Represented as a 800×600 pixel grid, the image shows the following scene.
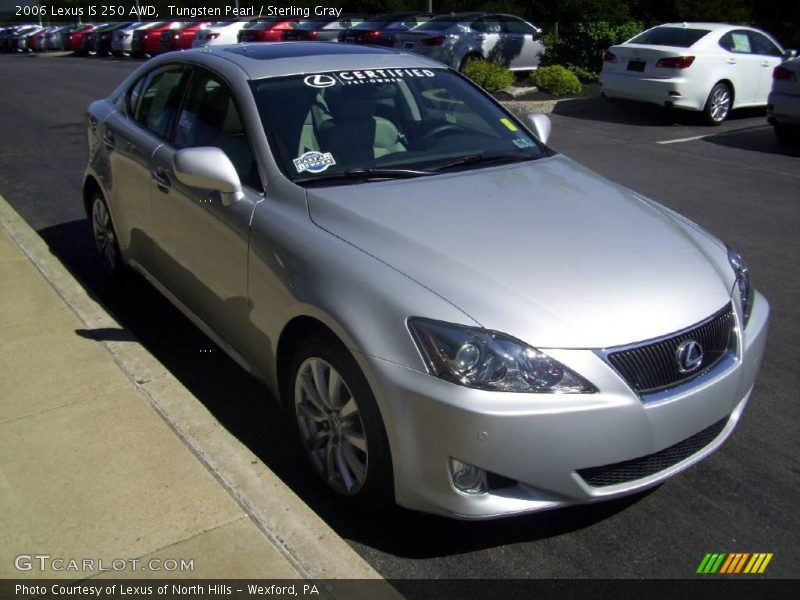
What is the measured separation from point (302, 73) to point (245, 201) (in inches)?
34.6

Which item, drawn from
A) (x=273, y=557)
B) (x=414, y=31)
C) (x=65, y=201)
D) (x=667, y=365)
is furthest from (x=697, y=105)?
(x=273, y=557)

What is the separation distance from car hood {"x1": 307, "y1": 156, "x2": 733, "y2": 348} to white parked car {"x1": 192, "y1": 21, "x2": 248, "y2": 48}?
2577 cm

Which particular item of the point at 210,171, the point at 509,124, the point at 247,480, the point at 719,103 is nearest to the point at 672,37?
the point at 719,103

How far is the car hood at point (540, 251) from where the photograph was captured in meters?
2.85

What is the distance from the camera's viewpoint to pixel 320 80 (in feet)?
13.8

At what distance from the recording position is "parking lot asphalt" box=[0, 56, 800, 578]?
306 centimetres

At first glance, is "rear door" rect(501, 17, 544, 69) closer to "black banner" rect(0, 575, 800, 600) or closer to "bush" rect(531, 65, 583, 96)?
"bush" rect(531, 65, 583, 96)

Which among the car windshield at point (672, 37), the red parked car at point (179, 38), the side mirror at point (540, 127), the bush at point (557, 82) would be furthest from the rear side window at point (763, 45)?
the red parked car at point (179, 38)

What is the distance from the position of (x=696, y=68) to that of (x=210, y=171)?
1068 centimetres

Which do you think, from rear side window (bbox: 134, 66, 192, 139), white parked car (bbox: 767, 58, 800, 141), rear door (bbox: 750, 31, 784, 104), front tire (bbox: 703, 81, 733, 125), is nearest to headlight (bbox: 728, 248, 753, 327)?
rear side window (bbox: 134, 66, 192, 139)

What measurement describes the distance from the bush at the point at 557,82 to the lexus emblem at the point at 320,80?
1169 centimetres

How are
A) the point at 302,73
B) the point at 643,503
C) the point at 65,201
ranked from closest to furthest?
1. the point at 643,503
2. the point at 302,73
3. the point at 65,201

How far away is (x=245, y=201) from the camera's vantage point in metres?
3.73

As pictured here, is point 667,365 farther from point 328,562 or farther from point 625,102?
point 625,102
